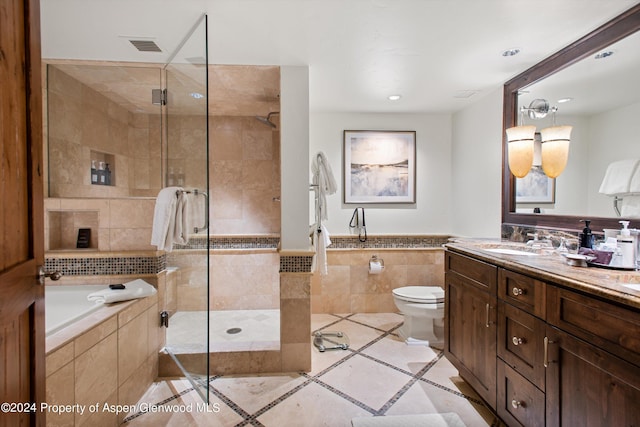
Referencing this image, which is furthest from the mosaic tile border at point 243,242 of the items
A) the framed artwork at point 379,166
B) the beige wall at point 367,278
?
the framed artwork at point 379,166

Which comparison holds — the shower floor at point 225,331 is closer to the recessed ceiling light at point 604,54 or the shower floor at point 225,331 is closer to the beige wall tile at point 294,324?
the beige wall tile at point 294,324

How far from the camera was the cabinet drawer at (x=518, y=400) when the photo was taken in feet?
4.14

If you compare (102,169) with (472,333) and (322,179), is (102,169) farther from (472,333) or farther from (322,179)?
(472,333)

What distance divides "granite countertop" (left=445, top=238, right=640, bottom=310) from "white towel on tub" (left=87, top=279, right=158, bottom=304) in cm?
216

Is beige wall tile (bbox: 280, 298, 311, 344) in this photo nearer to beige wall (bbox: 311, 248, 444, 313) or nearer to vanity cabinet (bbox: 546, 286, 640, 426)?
beige wall (bbox: 311, 248, 444, 313)

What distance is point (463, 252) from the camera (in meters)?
1.86

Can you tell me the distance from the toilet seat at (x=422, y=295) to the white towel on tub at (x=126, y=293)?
79.7 inches

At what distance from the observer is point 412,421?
5.40ft

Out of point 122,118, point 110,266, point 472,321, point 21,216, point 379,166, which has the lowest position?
point 472,321

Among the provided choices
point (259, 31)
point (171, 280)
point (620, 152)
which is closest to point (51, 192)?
point (171, 280)

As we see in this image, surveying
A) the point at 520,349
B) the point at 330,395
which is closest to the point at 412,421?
the point at 330,395

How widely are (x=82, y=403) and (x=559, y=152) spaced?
123 inches

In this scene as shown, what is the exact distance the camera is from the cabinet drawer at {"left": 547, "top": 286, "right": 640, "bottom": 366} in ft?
2.98

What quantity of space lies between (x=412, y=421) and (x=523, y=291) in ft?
3.18
